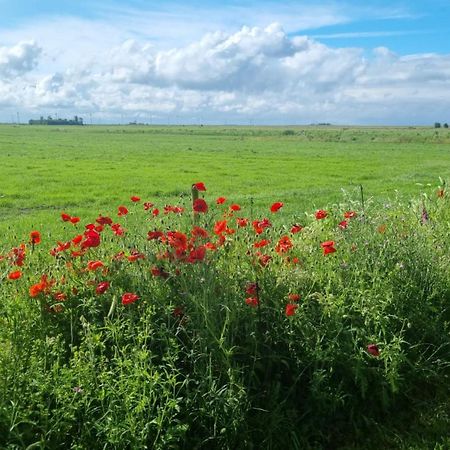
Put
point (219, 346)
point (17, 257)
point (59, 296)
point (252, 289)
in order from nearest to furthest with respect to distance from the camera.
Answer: point (219, 346)
point (59, 296)
point (252, 289)
point (17, 257)

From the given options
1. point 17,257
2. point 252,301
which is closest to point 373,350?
point 252,301

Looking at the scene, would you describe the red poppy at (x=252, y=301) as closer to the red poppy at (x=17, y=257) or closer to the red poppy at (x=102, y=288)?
the red poppy at (x=102, y=288)

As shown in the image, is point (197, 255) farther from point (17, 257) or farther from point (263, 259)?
point (17, 257)

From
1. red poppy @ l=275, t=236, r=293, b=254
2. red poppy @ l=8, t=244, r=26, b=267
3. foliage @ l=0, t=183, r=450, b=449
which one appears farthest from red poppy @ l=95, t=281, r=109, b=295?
red poppy @ l=275, t=236, r=293, b=254

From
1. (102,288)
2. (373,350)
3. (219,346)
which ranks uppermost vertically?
(102,288)

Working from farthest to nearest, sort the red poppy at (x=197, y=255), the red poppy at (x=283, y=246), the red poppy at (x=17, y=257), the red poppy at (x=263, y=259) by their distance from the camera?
the red poppy at (x=283, y=246) → the red poppy at (x=263, y=259) → the red poppy at (x=17, y=257) → the red poppy at (x=197, y=255)

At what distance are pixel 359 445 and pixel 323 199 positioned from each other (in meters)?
14.0

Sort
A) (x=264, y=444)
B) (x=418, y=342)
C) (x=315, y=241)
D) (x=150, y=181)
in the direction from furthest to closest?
(x=150, y=181)
(x=315, y=241)
(x=418, y=342)
(x=264, y=444)

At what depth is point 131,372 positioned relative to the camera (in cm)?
332

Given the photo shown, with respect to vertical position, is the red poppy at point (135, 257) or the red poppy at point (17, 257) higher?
the red poppy at point (135, 257)

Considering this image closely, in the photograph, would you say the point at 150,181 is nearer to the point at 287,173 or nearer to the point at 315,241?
the point at 287,173

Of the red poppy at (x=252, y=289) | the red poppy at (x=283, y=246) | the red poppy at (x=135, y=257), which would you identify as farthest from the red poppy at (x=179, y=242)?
the red poppy at (x=283, y=246)

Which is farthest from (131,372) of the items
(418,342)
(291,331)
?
(418,342)

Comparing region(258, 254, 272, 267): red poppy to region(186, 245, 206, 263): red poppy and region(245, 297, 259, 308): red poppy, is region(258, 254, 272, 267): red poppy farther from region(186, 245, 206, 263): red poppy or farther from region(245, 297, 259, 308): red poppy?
region(186, 245, 206, 263): red poppy
